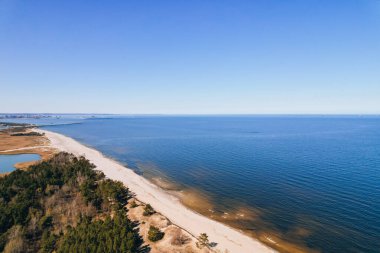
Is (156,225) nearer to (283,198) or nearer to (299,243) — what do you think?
(299,243)

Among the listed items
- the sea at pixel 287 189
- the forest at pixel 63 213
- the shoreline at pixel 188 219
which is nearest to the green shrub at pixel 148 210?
the shoreline at pixel 188 219

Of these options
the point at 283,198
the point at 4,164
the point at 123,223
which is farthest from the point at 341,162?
the point at 4,164

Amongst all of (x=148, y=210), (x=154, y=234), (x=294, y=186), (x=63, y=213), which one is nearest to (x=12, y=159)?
(x=63, y=213)

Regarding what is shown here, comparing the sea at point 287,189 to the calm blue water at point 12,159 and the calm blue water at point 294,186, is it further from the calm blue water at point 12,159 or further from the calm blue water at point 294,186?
the calm blue water at point 12,159

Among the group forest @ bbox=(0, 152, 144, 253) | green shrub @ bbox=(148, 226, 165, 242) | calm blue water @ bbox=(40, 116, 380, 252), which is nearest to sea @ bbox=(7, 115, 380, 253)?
calm blue water @ bbox=(40, 116, 380, 252)

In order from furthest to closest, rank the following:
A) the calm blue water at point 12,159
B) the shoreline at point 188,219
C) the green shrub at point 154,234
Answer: the calm blue water at point 12,159
the green shrub at point 154,234
the shoreline at point 188,219

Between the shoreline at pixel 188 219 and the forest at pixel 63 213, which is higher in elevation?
the forest at pixel 63 213

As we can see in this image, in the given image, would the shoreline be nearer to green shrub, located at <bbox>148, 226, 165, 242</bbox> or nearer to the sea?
the sea

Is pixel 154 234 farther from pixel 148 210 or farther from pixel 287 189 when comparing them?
pixel 287 189
